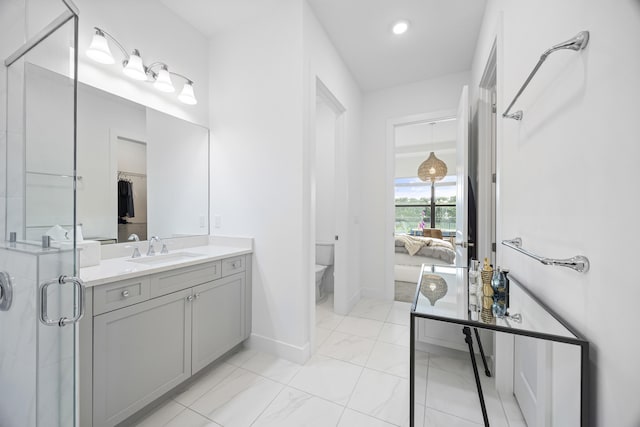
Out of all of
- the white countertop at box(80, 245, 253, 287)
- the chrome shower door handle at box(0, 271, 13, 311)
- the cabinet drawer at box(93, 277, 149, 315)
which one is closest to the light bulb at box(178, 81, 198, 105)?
the white countertop at box(80, 245, 253, 287)

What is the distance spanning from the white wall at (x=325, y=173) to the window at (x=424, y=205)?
4.50m

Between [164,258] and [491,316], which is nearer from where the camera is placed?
[491,316]

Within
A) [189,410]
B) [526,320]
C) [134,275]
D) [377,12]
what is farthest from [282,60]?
[189,410]

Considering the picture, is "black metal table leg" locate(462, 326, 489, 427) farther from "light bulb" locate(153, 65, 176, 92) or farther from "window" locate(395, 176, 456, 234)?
"window" locate(395, 176, 456, 234)

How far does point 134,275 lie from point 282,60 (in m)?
1.82

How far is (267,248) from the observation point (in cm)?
205

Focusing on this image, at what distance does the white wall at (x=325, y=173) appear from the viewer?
345 cm

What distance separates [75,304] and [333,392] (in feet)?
4.81

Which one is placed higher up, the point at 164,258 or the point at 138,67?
the point at 138,67

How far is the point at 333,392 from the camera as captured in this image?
5.26ft

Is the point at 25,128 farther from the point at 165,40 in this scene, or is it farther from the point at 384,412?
the point at 384,412

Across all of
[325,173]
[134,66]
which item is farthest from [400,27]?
[134,66]

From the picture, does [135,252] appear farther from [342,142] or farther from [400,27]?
[400,27]

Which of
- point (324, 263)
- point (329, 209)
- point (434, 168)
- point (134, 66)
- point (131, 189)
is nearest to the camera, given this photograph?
point (134, 66)
